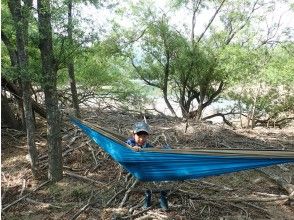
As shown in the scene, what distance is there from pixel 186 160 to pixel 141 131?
61 cm

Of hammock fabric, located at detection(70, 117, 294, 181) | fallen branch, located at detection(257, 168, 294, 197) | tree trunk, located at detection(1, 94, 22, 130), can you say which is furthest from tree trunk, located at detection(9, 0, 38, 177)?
fallen branch, located at detection(257, 168, 294, 197)

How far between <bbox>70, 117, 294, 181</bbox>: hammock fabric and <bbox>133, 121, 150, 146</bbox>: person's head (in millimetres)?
226

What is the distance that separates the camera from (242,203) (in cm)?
419

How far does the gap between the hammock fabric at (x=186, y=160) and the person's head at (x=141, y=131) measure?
226mm

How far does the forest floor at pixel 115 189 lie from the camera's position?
13.1 ft

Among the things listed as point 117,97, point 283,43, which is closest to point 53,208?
point 117,97

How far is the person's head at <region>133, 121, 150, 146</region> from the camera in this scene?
12.2ft

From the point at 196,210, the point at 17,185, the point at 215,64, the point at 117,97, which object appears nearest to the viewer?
the point at 196,210

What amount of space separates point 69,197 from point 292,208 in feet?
8.16

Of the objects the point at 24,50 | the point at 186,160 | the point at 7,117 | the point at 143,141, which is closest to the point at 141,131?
the point at 143,141

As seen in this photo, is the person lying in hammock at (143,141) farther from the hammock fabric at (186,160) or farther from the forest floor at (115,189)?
the hammock fabric at (186,160)

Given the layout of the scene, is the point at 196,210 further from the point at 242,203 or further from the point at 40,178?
the point at 40,178

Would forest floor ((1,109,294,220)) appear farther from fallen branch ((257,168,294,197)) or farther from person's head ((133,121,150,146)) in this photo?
person's head ((133,121,150,146))

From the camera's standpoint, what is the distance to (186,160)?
10.9ft
